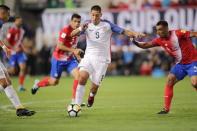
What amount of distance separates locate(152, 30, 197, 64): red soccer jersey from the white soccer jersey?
108cm

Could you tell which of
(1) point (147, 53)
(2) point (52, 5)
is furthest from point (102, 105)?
(2) point (52, 5)

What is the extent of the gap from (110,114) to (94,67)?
117 cm

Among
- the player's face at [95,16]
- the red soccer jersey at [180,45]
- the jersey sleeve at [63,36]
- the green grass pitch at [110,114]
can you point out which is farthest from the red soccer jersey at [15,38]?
the red soccer jersey at [180,45]

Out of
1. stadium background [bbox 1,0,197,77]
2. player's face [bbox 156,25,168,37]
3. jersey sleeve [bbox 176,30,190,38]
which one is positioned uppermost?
player's face [bbox 156,25,168,37]

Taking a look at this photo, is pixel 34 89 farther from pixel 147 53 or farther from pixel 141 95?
pixel 147 53

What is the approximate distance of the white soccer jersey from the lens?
13.3m

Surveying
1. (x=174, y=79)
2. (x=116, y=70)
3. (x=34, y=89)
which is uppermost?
(x=174, y=79)

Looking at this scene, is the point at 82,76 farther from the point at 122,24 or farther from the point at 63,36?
the point at 122,24

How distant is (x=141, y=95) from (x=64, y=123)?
303 inches

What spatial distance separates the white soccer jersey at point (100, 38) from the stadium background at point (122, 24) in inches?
616

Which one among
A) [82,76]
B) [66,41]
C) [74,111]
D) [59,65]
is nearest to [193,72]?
[82,76]

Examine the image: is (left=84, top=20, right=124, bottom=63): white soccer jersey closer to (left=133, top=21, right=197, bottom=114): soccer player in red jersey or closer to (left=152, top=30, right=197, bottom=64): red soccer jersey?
(left=133, top=21, right=197, bottom=114): soccer player in red jersey

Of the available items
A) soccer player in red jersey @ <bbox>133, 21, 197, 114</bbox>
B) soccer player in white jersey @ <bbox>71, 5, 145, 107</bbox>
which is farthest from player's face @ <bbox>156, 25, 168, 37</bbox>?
soccer player in white jersey @ <bbox>71, 5, 145, 107</bbox>

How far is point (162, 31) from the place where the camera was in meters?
12.6
